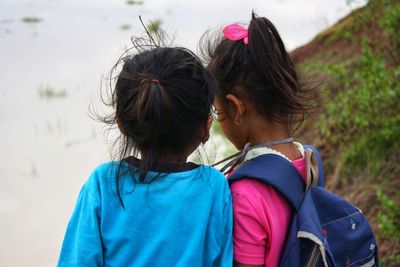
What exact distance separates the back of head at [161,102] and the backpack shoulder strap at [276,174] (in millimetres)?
164

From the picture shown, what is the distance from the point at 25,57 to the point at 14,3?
236 cm

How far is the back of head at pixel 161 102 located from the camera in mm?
1504

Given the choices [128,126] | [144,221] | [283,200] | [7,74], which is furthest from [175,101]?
[7,74]

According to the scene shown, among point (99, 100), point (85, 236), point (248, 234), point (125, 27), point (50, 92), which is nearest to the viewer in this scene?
point (85, 236)

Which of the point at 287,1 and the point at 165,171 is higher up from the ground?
the point at 287,1

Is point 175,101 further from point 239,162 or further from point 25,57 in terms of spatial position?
point 25,57

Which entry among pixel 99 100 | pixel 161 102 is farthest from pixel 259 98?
pixel 99 100

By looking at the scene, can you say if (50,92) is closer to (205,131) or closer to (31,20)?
(31,20)

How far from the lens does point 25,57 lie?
7.19 metres

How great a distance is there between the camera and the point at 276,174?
64.8 inches

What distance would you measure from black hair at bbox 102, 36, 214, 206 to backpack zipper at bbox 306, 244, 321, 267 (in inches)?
16.6

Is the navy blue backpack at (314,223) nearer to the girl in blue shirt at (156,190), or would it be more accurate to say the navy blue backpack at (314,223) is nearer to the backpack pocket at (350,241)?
the backpack pocket at (350,241)

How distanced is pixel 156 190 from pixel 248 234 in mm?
280

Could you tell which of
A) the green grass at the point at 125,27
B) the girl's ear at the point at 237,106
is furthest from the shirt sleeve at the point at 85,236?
the green grass at the point at 125,27
